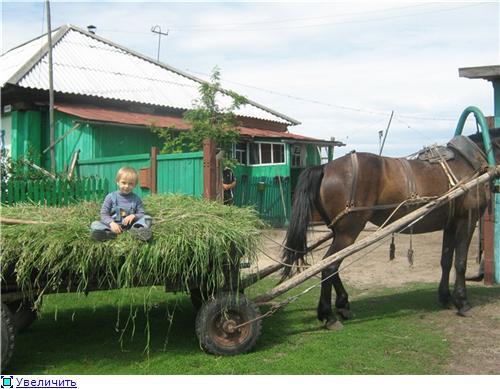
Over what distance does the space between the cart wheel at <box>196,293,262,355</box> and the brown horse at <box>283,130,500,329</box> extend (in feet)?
3.54

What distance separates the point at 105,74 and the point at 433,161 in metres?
14.6

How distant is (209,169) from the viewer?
6.63 m

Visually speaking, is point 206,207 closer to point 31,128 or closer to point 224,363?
point 224,363

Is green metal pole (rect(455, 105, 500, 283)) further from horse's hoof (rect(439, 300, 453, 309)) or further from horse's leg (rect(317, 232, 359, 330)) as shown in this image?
horse's leg (rect(317, 232, 359, 330))

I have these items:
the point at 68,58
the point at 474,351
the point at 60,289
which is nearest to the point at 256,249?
the point at 60,289

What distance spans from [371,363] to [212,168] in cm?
349

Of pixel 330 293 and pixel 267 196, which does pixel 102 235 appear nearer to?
pixel 330 293

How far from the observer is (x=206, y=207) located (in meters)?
4.58

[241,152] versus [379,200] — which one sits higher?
[241,152]

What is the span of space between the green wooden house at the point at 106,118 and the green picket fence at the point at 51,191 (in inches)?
42.5

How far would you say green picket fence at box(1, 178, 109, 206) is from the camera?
843 centimetres

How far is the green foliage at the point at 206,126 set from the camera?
13.9m
